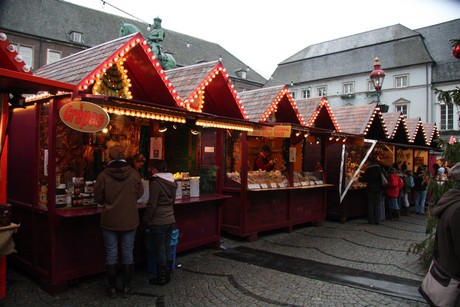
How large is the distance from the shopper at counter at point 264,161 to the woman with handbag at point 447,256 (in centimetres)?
710

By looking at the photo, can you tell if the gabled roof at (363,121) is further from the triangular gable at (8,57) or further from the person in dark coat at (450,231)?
the triangular gable at (8,57)

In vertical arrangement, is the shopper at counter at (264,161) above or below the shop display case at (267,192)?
above

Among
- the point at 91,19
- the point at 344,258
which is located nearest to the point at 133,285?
the point at 344,258

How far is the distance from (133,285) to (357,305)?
10.7ft

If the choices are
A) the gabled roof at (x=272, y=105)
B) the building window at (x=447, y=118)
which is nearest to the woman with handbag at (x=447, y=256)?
the gabled roof at (x=272, y=105)

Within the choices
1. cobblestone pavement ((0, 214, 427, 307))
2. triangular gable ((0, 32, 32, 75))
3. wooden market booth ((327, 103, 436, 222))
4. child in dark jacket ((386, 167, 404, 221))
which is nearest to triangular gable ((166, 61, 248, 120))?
triangular gable ((0, 32, 32, 75))

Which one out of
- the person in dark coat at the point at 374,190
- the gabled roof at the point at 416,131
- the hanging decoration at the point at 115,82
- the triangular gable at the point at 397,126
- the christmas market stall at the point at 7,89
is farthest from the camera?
the gabled roof at the point at 416,131

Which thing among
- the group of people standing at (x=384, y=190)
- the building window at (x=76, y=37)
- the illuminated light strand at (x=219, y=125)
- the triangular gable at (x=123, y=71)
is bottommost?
the group of people standing at (x=384, y=190)

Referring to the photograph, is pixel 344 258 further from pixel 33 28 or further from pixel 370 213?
pixel 33 28

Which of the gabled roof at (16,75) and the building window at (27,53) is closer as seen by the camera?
the gabled roof at (16,75)

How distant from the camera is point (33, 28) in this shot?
32062 mm

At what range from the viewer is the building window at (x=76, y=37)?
113ft

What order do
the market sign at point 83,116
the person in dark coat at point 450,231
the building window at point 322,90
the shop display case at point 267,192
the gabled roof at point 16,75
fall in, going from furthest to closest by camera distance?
the building window at point 322,90
the shop display case at point 267,192
the market sign at point 83,116
the gabled roof at point 16,75
the person in dark coat at point 450,231

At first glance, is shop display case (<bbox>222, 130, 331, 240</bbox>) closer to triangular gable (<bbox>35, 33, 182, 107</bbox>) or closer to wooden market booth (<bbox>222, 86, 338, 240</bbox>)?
wooden market booth (<bbox>222, 86, 338, 240</bbox>)
